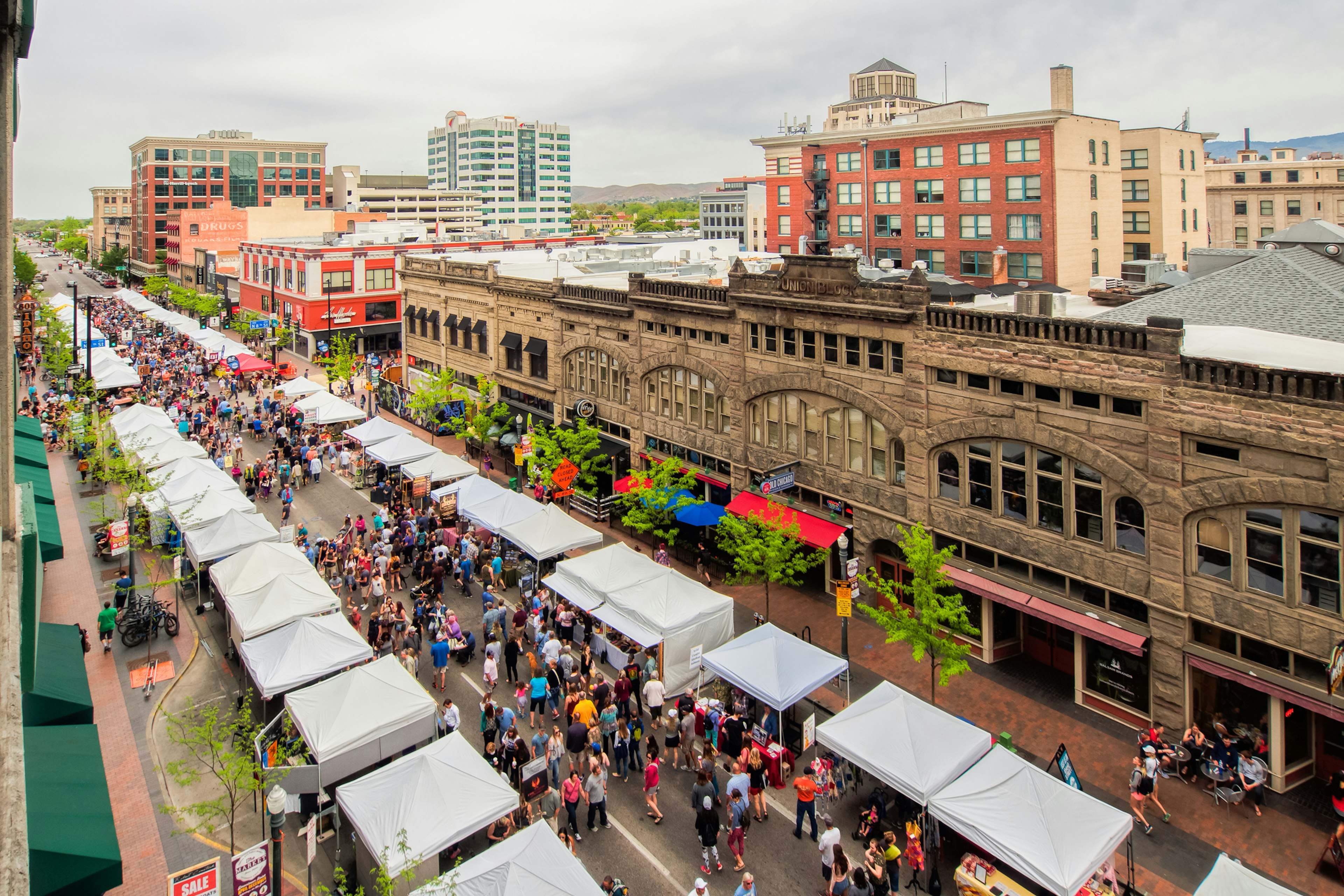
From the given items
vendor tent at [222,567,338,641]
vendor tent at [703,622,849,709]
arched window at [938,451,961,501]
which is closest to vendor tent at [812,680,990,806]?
vendor tent at [703,622,849,709]

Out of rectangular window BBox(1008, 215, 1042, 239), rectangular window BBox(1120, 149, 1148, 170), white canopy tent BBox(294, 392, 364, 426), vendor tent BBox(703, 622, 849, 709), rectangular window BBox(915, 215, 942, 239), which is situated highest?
rectangular window BBox(1120, 149, 1148, 170)

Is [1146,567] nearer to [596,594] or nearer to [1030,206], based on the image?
[596,594]

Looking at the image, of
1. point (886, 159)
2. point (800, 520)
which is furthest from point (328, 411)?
point (886, 159)

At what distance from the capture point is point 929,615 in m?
21.2

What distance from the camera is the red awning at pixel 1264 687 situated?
17953 millimetres

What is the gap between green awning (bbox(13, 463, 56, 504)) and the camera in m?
29.9

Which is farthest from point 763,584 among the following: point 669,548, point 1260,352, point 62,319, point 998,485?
point 62,319

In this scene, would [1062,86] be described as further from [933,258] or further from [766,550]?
[766,550]

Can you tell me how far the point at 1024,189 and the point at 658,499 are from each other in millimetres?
38870

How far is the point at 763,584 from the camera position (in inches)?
1256

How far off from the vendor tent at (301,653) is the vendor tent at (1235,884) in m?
18.2

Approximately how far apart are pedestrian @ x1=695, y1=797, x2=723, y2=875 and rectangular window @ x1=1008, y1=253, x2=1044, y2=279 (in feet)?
164

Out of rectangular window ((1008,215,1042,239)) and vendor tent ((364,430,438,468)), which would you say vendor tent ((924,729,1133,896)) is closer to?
vendor tent ((364,430,438,468))

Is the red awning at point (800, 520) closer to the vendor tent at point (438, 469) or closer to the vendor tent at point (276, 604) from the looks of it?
the vendor tent at point (276, 604)
